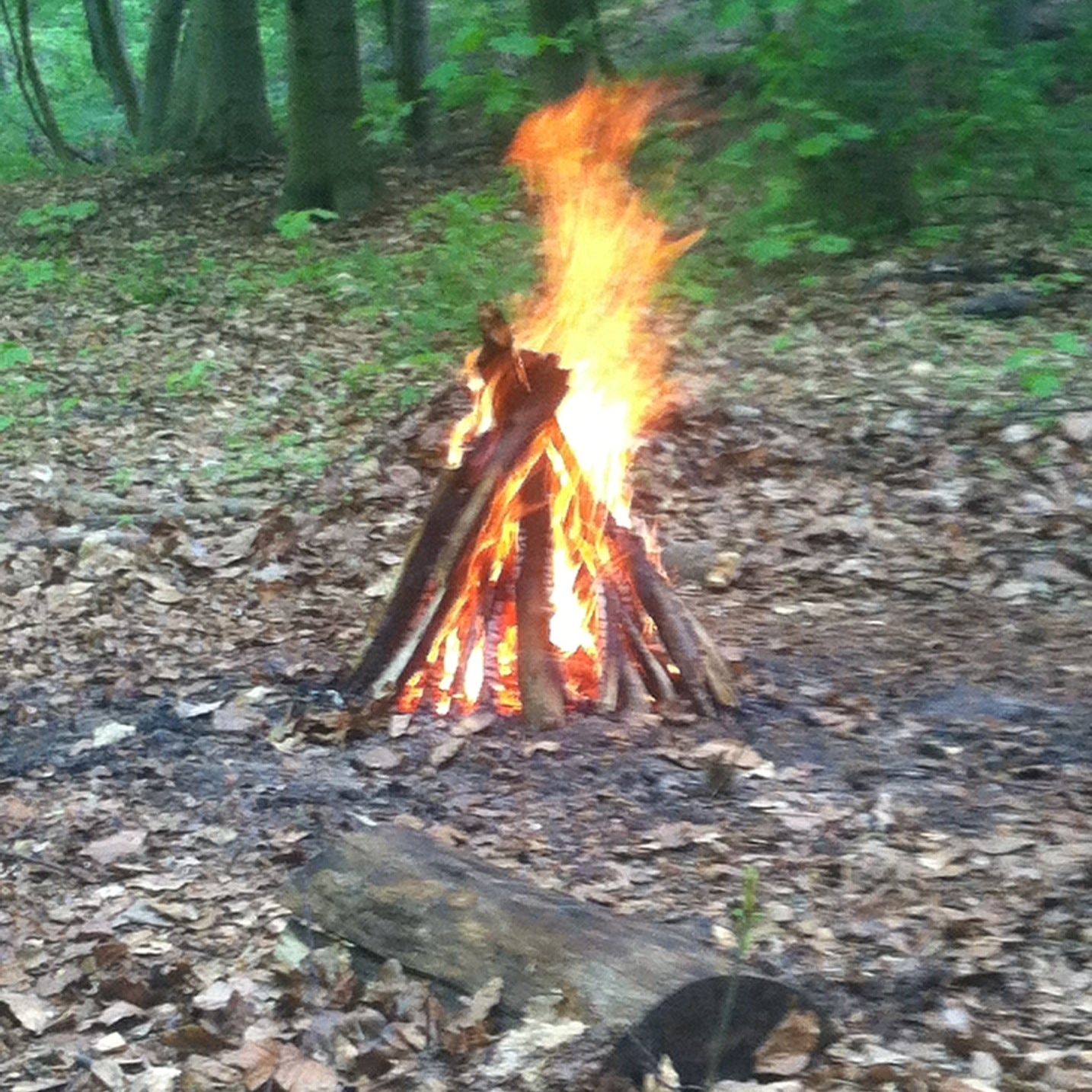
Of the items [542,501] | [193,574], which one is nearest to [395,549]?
[193,574]

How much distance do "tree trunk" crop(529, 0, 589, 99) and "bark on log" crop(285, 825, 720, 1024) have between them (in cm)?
886

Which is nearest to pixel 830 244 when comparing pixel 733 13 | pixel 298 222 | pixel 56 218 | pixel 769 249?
pixel 769 249

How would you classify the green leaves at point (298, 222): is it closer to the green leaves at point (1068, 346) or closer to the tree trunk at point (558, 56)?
the tree trunk at point (558, 56)

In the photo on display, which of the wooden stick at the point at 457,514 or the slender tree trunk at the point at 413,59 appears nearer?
the wooden stick at the point at 457,514

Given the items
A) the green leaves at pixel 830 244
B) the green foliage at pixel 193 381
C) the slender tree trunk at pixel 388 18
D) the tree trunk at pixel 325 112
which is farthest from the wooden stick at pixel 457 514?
the slender tree trunk at pixel 388 18

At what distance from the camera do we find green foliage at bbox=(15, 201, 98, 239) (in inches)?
535

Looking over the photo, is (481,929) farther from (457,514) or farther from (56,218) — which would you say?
(56,218)

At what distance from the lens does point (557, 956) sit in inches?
138

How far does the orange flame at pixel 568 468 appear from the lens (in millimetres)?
5344

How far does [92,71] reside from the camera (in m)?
26.5

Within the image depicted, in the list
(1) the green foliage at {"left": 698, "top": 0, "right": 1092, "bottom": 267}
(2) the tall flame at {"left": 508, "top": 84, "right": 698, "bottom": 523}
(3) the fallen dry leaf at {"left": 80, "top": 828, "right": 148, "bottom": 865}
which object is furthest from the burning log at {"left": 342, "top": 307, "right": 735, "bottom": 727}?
(1) the green foliage at {"left": 698, "top": 0, "right": 1092, "bottom": 267}

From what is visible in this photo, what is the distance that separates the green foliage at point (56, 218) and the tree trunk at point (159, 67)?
3.83 metres

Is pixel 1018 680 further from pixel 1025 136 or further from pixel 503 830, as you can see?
pixel 1025 136

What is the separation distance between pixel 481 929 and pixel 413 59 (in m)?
12.3
